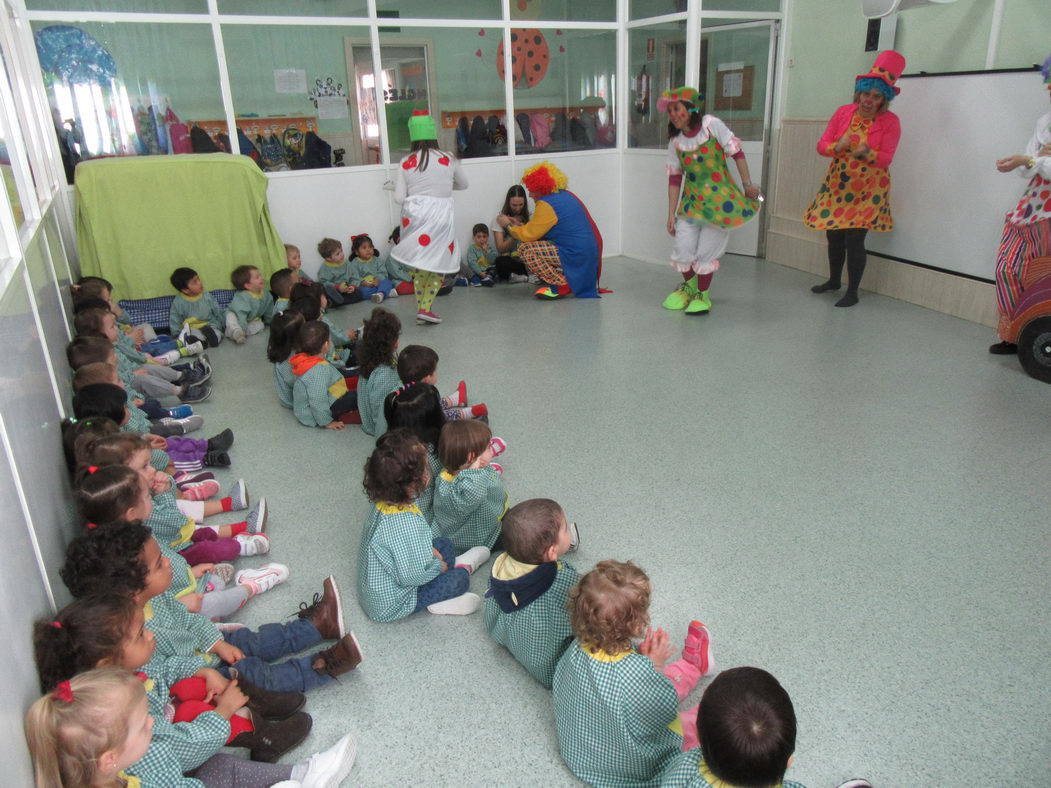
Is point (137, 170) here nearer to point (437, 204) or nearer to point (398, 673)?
point (437, 204)

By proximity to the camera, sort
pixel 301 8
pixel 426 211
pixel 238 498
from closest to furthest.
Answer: pixel 238 498, pixel 426 211, pixel 301 8

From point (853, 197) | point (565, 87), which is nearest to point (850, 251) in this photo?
point (853, 197)

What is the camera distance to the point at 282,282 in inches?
198

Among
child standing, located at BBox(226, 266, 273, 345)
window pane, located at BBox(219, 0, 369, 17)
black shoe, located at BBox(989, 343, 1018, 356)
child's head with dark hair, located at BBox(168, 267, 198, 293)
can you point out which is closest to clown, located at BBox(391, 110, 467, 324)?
child standing, located at BBox(226, 266, 273, 345)

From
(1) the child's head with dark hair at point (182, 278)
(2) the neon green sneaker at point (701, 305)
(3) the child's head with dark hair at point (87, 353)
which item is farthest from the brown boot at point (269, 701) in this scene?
Result: (2) the neon green sneaker at point (701, 305)

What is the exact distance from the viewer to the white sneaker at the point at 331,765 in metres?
1.62

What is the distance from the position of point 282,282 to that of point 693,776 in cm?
444

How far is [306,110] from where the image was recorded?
590 cm

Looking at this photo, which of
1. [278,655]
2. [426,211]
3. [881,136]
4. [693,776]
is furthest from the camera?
[426,211]

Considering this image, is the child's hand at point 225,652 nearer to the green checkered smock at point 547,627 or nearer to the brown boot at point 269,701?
the brown boot at point 269,701

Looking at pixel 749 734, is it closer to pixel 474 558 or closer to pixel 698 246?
pixel 474 558

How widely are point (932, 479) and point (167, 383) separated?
11.7 feet

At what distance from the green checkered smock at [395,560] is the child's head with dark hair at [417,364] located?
898 millimetres

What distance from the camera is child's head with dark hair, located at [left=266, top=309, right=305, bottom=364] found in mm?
3551
